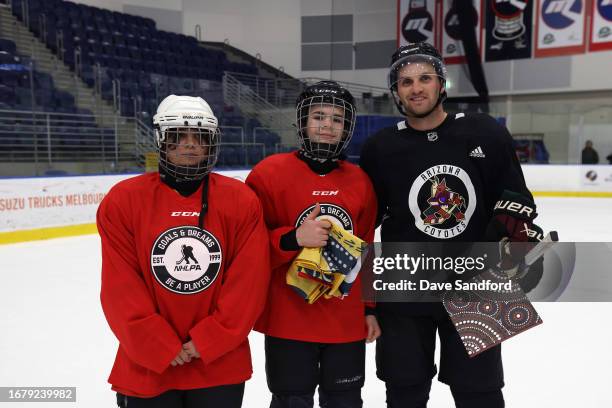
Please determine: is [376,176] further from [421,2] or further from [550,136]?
[421,2]

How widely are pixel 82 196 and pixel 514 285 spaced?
567 centimetres

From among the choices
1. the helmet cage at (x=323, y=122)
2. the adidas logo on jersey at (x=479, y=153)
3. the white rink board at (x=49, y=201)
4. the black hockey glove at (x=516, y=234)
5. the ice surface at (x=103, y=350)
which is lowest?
the ice surface at (x=103, y=350)

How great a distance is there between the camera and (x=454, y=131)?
1.53 metres

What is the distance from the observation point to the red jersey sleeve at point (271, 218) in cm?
145

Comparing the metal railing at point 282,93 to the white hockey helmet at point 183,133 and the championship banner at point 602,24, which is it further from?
the white hockey helmet at point 183,133

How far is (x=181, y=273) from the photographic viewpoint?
133 cm

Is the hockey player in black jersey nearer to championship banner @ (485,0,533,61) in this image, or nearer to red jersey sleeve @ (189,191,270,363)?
red jersey sleeve @ (189,191,270,363)

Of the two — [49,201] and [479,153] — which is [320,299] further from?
[49,201]

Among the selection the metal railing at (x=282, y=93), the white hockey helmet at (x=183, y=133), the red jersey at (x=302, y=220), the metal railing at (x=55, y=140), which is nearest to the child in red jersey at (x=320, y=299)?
the red jersey at (x=302, y=220)

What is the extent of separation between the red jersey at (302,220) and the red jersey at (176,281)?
153 millimetres

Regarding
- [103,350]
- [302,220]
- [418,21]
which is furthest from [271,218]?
[418,21]

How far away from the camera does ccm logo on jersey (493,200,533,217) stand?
142 centimetres

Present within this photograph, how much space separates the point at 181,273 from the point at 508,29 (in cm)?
1381

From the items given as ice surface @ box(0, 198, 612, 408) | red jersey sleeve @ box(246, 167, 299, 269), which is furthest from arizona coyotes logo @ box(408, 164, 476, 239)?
ice surface @ box(0, 198, 612, 408)
